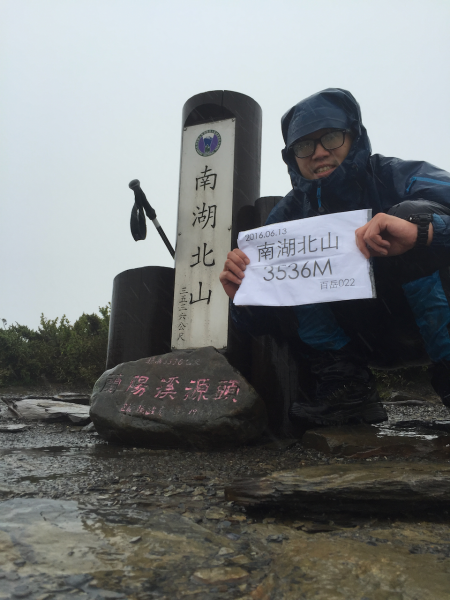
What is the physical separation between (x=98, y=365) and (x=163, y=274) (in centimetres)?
699

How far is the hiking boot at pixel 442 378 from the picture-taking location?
2365 mm

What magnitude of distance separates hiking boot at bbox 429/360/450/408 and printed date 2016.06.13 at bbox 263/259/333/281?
0.75 m

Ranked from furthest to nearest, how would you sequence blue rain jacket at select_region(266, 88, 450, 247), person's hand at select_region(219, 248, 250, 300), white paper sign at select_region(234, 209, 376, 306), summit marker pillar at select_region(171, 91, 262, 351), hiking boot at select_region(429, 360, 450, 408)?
summit marker pillar at select_region(171, 91, 262, 351)
person's hand at select_region(219, 248, 250, 300)
blue rain jacket at select_region(266, 88, 450, 247)
hiking boot at select_region(429, 360, 450, 408)
white paper sign at select_region(234, 209, 376, 306)

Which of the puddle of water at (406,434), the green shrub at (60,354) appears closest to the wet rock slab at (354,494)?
the puddle of water at (406,434)

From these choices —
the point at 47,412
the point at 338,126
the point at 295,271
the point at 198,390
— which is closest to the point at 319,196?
the point at 338,126

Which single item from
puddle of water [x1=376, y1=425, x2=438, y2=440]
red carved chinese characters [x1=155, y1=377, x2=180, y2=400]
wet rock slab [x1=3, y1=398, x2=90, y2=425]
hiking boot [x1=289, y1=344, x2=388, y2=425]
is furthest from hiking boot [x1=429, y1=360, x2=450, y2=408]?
wet rock slab [x1=3, y1=398, x2=90, y2=425]

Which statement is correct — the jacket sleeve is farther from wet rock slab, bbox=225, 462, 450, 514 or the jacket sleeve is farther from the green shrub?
the green shrub

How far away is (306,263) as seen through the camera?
2404mm

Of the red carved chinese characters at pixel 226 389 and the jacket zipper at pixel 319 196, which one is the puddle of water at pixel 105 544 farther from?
the jacket zipper at pixel 319 196

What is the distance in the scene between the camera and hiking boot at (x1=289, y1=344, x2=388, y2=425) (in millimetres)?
2637

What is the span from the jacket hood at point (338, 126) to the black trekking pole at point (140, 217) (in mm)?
2246

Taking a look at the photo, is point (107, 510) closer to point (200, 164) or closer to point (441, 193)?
point (441, 193)

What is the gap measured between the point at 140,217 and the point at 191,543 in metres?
3.93

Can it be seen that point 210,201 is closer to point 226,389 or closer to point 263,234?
point 263,234
